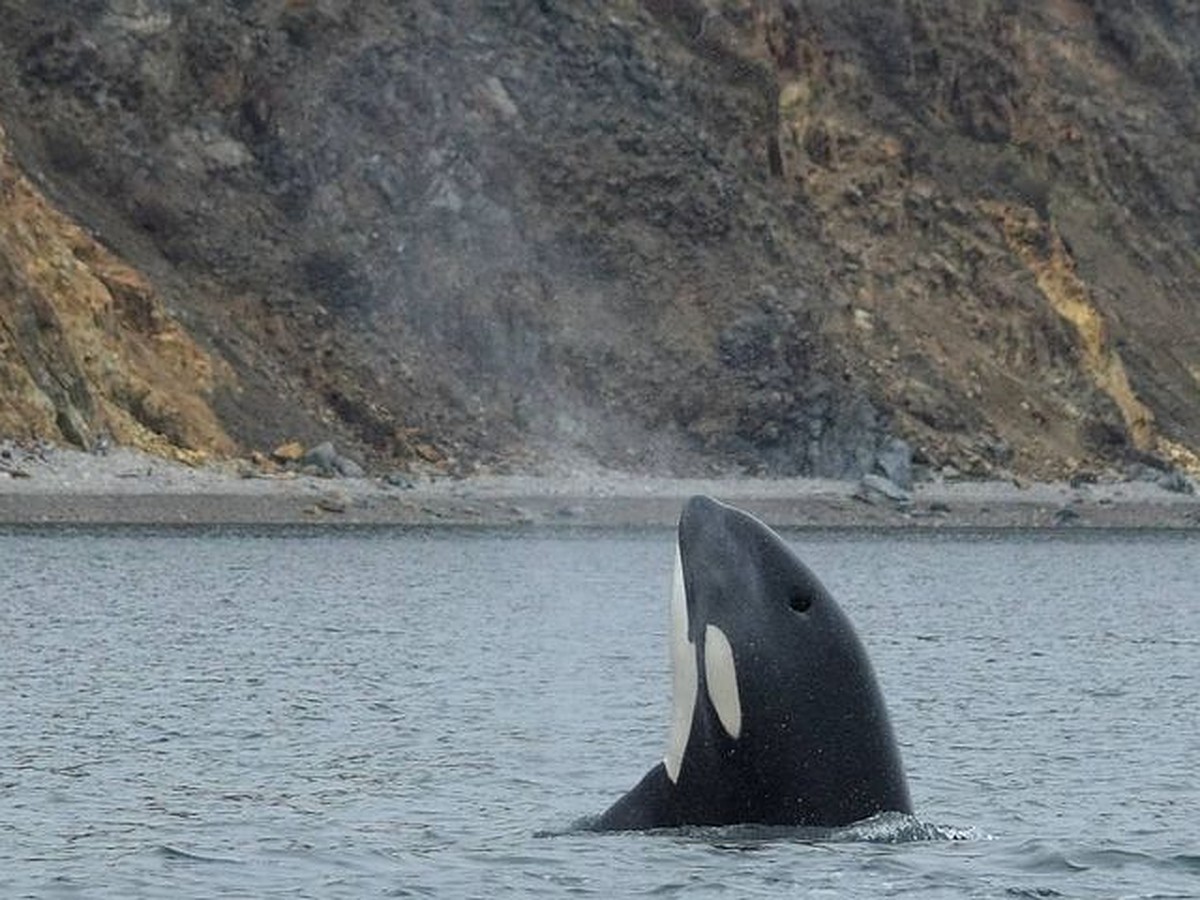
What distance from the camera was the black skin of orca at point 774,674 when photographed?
14.7 metres

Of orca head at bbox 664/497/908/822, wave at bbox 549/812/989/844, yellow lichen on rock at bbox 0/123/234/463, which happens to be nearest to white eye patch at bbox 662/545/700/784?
orca head at bbox 664/497/908/822

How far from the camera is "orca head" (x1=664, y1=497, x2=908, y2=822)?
14.7 metres

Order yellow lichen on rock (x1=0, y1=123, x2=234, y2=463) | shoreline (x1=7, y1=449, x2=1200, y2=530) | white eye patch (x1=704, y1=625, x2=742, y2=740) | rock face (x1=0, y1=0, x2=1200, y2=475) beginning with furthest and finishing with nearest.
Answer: rock face (x1=0, y1=0, x2=1200, y2=475) < yellow lichen on rock (x1=0, y1=123, x2=234, y2=463) < shoreline (x1=7, y1=449, x2=1200, y2=530) < white eye patch (x1=704, y1=625, x2=742, y2=740)

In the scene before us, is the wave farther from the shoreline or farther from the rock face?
the rock face

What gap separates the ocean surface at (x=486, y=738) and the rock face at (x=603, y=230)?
22.9 metres

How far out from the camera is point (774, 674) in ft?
48.4

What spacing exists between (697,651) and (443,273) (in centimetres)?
7260

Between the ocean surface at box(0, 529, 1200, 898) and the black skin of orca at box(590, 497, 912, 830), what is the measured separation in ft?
2.45

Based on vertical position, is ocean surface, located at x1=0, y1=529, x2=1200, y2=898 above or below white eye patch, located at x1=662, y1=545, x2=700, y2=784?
below

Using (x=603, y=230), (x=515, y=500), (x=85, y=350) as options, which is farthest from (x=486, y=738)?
(x=603, y=230)

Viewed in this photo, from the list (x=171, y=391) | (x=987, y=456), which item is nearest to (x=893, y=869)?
(x=171, y=391)

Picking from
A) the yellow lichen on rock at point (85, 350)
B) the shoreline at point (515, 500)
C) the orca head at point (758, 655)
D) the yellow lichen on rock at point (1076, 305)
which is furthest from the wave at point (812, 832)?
the yellow lichen on rock at point (1076, 305)

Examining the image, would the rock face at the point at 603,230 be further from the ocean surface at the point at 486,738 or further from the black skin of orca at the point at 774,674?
the black skin of orca at the point at 774,674

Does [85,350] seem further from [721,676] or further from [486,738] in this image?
[721,676]
